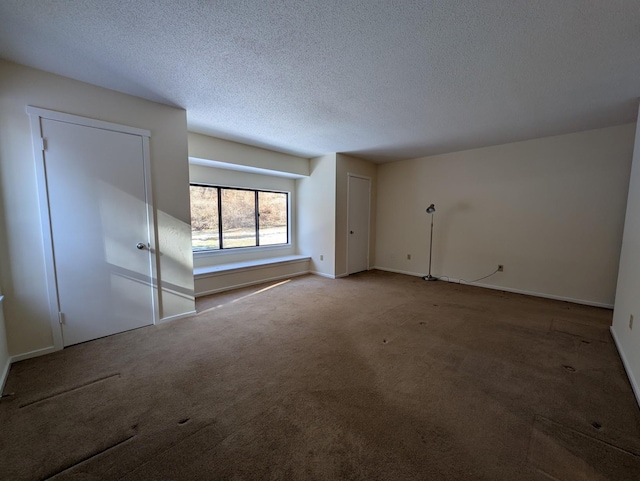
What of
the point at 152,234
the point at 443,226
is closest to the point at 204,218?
the point at 152,234

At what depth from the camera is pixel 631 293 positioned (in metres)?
2.25

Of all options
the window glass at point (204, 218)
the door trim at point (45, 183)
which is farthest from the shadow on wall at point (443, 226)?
the door trim at point (45, 183)

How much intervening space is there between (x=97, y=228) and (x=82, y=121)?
1.00m

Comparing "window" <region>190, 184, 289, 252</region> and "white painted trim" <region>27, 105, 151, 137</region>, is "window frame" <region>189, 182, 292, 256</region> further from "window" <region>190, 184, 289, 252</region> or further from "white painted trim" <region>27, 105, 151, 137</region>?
"white painted trim" <region>27, 105, 151, 137</region>

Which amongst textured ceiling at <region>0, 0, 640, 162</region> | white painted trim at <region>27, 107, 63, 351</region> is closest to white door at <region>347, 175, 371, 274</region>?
textured ceiling at <region>0, 0, 640, 162</region>

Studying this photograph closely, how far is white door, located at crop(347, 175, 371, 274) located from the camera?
545cm

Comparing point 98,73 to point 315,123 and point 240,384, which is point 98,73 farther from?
point 240,384

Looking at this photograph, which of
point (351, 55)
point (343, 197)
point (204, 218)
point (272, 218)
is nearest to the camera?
point (351, 55)

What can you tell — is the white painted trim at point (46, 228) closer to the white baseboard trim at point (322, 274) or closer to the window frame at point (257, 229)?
the window frame at point (257, 229)

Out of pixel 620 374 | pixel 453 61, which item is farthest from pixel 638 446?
pixel 453 61

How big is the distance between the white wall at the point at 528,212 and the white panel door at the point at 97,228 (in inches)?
186

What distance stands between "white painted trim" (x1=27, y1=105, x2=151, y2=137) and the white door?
142 inches

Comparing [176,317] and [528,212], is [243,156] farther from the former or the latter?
[528,212]

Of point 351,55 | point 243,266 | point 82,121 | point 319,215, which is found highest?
point 351,55
